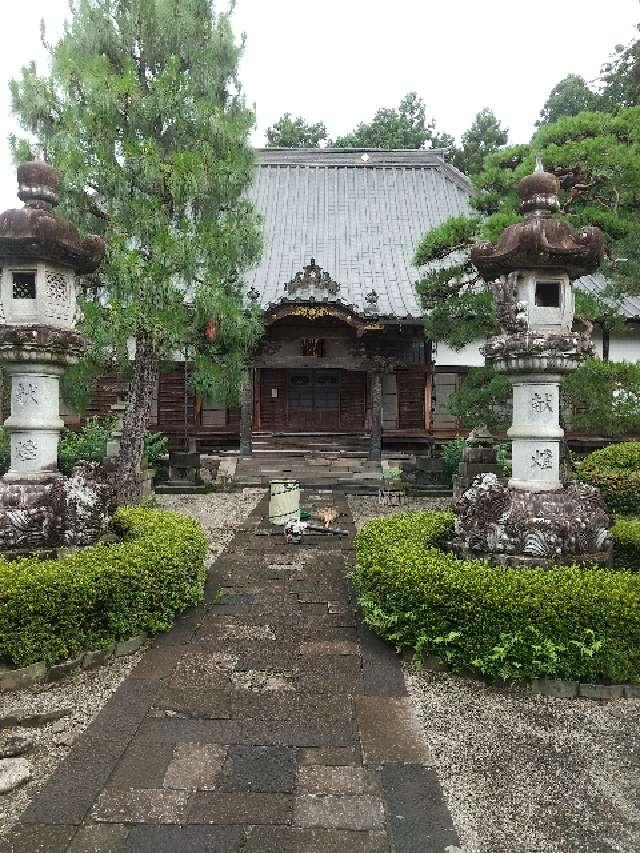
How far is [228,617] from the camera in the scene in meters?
5.93

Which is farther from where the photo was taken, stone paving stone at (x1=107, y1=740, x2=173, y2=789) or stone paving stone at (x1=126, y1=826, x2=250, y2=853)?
stone paving stone at (x1=107, y1=740, x2=173, y2=789)

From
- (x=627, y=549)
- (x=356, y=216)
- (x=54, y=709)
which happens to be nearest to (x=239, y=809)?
(x=54, y=709)

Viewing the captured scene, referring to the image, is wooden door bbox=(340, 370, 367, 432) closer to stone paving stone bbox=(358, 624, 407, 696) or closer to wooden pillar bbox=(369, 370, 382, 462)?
wooden pillar bbox=(369, 370, 382, 462)

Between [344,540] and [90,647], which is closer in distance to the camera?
[90,647]

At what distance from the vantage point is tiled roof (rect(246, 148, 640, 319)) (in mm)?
17188

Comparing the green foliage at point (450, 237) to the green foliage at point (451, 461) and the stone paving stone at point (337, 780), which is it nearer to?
the green foliage at point (451, 461)

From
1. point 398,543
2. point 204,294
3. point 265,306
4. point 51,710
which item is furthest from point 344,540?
point 265,306

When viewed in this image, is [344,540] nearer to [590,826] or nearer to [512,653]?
[512,653]

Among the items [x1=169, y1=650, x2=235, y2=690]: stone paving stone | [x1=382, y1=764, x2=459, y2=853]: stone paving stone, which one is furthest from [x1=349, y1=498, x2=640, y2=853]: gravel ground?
[x1=169, y1=650, x2=235, y2=690]: stone paving stone

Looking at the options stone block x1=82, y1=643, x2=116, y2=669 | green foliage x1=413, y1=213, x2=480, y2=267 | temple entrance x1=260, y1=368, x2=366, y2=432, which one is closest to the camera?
stone block x1=82, y1=643, x2=116, y2=669

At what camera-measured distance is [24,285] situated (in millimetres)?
6430

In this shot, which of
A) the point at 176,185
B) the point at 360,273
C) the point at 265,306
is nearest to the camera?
the point at 176,185

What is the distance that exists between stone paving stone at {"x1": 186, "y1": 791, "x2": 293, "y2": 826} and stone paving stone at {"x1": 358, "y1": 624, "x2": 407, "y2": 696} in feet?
4.52

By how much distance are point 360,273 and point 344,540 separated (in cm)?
1093
